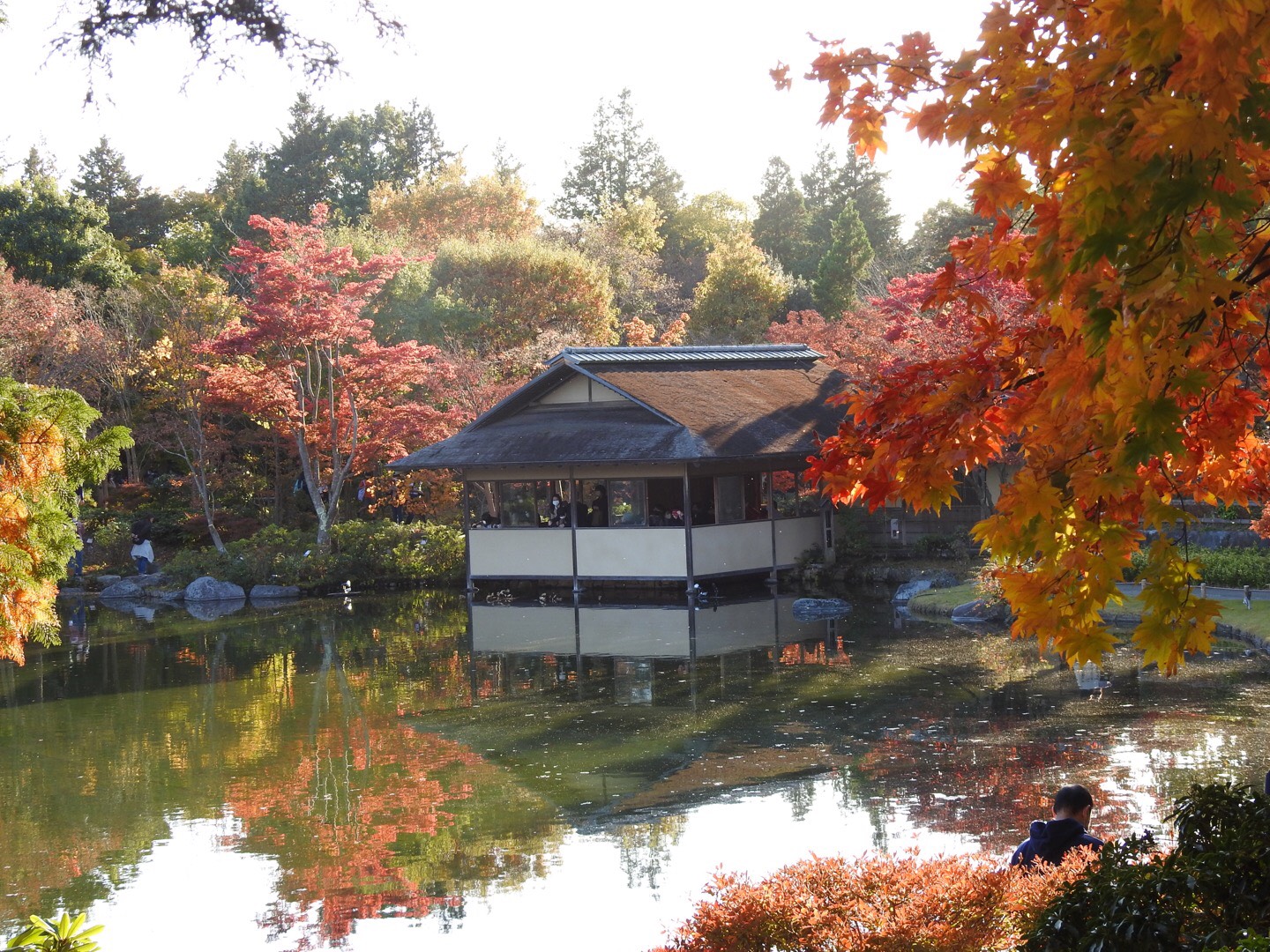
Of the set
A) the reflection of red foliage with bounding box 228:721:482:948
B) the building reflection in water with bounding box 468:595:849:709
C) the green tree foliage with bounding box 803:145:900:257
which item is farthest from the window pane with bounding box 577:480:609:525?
the green tree foliage with bounding box 803:145:900:257

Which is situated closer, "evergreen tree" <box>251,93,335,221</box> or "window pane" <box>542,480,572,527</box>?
"window pane" <box>542,480,572,527</box>

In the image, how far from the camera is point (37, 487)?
18.9 ft

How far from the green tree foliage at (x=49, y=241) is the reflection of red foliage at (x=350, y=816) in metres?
23.1

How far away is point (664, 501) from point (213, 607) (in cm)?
895

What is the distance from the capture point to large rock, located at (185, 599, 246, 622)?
22719 millimetres

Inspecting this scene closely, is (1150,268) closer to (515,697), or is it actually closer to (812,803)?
(812,803)

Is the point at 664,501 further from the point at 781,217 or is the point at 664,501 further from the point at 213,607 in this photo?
the point at 781,217

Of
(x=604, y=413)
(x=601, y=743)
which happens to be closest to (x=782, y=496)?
(x=604, y=413)

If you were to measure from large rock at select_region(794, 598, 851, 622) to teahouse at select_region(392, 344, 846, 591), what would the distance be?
8.65 ft

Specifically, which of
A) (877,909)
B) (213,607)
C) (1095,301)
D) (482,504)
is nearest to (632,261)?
(482,504)

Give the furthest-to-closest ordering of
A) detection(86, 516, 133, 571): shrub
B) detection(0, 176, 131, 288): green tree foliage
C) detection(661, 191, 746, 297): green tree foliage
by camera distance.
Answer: detection(661, 191, 746, 297): green tree foliage, detection(0, 176, 131, 288): green tree foliage, detection(86, 516, 133, 571): shrub

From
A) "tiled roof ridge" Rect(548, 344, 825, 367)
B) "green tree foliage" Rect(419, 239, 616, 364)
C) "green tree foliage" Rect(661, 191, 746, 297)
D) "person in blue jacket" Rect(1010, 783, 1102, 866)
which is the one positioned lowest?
"person in blue jacket" Rect(1010, 783, 1102, 866)

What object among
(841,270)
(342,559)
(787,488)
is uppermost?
(841,270)

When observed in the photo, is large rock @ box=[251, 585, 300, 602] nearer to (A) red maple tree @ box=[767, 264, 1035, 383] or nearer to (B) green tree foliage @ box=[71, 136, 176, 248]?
(A) red maple tree @ box=[767, 264, 1035, 383]
